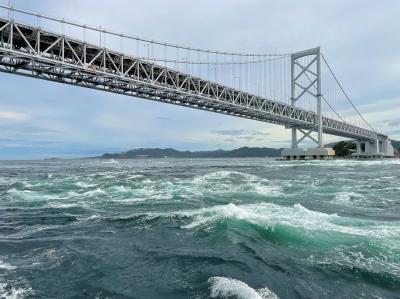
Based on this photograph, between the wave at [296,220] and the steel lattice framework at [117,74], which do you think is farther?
the steel lattice framework at [117,74]

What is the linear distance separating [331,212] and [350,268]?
5165mm

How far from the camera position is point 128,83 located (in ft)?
119

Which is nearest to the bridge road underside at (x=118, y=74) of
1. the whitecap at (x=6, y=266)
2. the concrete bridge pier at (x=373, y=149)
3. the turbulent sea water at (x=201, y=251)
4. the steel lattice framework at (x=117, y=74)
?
the steel lattice framework at (x=117, y=74)

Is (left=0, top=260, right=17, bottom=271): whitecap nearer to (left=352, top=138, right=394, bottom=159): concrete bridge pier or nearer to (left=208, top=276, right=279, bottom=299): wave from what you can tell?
(left=208, top=276, right=279, bottom=299): wave

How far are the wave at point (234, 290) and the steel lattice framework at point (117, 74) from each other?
86.5 ft

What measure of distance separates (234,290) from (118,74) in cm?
3272

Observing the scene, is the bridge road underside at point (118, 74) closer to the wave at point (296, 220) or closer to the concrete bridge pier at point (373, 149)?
the wave at point (296, 220)

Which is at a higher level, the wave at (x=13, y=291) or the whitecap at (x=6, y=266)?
the whitecap at (x=6, y=266)

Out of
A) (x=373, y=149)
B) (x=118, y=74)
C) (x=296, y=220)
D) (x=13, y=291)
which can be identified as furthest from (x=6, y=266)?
(x=373, y=149)

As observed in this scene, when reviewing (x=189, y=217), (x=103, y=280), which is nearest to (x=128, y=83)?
(x=189, y=217)

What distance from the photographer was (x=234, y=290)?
15.4 feet

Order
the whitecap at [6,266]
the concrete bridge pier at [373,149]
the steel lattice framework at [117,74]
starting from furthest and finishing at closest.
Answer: the concrete bridge pier at [373,149] → the steel lattice framework at [117,74] → the whitecap at [6,266]

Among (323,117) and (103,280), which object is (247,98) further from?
(103,280)

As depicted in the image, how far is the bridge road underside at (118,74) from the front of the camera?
27.8 metres
